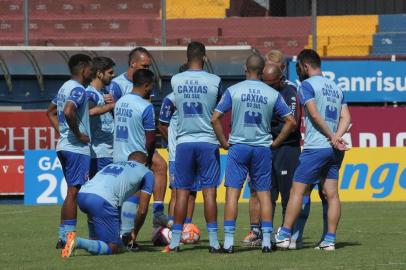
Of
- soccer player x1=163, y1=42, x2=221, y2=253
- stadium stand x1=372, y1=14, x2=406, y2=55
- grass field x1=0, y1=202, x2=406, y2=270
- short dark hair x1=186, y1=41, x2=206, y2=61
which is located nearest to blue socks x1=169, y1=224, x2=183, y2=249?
soccer player x1=163, y1=42, x2=221, y2=253

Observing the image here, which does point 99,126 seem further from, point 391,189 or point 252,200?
point 391,189

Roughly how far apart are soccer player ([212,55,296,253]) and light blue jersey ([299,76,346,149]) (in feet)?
0.78

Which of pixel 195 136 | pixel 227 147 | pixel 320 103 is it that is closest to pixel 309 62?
pixel 320 103

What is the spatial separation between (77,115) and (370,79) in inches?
552

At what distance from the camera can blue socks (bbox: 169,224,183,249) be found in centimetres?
1114

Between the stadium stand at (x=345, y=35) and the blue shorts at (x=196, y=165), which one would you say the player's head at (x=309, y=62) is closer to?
the blue shorts at (x=196, y=165)

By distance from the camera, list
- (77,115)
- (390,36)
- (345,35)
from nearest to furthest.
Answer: (77,115)
(390,36)
(345,35)

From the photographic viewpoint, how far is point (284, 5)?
105 feet

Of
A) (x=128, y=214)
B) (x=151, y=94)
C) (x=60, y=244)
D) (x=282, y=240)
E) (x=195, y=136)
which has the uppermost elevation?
(x=151, y=94)

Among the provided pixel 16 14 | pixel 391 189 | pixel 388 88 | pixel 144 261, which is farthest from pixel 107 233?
pixel 16 14

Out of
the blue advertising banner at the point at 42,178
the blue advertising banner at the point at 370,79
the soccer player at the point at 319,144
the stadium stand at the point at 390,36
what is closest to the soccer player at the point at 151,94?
the soccer player at the point at 319,144

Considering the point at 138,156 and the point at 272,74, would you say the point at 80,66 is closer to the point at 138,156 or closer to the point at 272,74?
the point at 138,156

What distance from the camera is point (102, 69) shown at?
40.4ft

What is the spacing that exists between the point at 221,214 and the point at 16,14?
1476 centimetres
